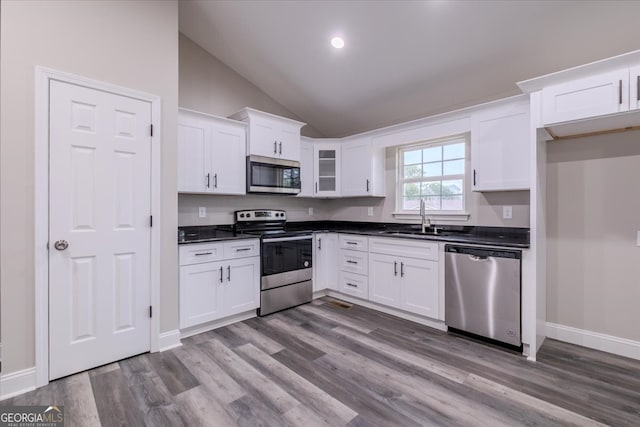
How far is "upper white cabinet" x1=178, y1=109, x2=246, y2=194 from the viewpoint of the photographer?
316 cm

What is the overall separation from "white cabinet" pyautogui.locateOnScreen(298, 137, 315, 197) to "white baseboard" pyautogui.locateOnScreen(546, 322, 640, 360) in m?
3.20

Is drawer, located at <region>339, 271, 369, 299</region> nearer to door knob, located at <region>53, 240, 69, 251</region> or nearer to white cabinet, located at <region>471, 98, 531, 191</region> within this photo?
white cabinet, located at <region>471, 98, 531, 191</region>

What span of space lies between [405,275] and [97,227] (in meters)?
2.91

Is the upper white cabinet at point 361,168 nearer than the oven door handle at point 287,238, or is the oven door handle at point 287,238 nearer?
the oven door handle at point 287,238

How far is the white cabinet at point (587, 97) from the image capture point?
2.07 m

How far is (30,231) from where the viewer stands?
2055mm

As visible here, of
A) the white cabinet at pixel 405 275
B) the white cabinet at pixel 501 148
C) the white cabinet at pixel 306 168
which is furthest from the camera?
the white cabinet at pixel 306 168

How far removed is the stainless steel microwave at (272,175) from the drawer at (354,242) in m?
0.92

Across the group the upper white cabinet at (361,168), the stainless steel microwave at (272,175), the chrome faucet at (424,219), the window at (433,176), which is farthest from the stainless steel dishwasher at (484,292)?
the stainless steel microwave at (272,175)

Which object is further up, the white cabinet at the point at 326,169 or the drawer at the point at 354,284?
the white cabinet at the point at 326,169

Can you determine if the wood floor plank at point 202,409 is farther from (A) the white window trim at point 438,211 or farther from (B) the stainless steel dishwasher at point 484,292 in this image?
(A) the white window trim at point 438,211

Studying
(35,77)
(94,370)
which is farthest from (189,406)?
(35,77)

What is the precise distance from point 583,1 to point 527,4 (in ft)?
1.18

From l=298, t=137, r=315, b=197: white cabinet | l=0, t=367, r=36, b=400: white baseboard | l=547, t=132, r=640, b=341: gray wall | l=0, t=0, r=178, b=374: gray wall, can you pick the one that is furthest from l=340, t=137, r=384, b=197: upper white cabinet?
l=0, t=367, r=36, b=400: white baseboard
